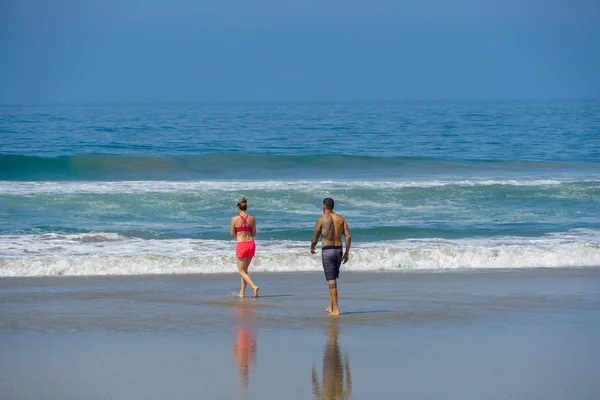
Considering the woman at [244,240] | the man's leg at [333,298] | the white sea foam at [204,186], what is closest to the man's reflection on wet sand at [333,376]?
the man's leg at [333,298]

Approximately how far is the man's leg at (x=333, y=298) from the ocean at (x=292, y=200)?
4.14m

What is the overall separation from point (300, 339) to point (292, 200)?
1421 centimetres

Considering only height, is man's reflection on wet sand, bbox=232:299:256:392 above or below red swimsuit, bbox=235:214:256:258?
below

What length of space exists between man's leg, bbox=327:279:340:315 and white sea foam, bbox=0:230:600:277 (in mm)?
4057

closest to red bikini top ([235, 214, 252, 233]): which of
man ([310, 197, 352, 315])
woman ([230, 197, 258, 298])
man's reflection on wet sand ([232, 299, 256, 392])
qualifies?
woman ([230, 197, 258, 298])

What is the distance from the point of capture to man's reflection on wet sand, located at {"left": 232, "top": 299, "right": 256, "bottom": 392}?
812 cm

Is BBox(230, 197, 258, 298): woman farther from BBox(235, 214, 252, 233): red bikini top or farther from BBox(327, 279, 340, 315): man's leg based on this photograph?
BBox(327, 279, 340, 315): man's leg

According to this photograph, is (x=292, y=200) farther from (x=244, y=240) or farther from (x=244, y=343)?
(x=244, y=343)

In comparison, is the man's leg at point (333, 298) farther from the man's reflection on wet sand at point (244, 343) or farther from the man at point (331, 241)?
the man's reflection on wet sand at point (244, 343)

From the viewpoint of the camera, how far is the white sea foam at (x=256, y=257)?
14.4 meters

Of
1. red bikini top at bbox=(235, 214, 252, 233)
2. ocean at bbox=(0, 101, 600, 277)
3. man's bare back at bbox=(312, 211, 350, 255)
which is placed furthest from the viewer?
ocean at bbox=(0, 101, 600, 277)

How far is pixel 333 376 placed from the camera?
314 inches


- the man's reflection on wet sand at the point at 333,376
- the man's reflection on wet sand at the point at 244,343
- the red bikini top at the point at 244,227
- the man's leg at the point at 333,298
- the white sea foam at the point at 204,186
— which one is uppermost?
the white sea foam at the point at 204,186

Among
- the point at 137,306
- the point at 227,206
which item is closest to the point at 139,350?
the point at 137,306
